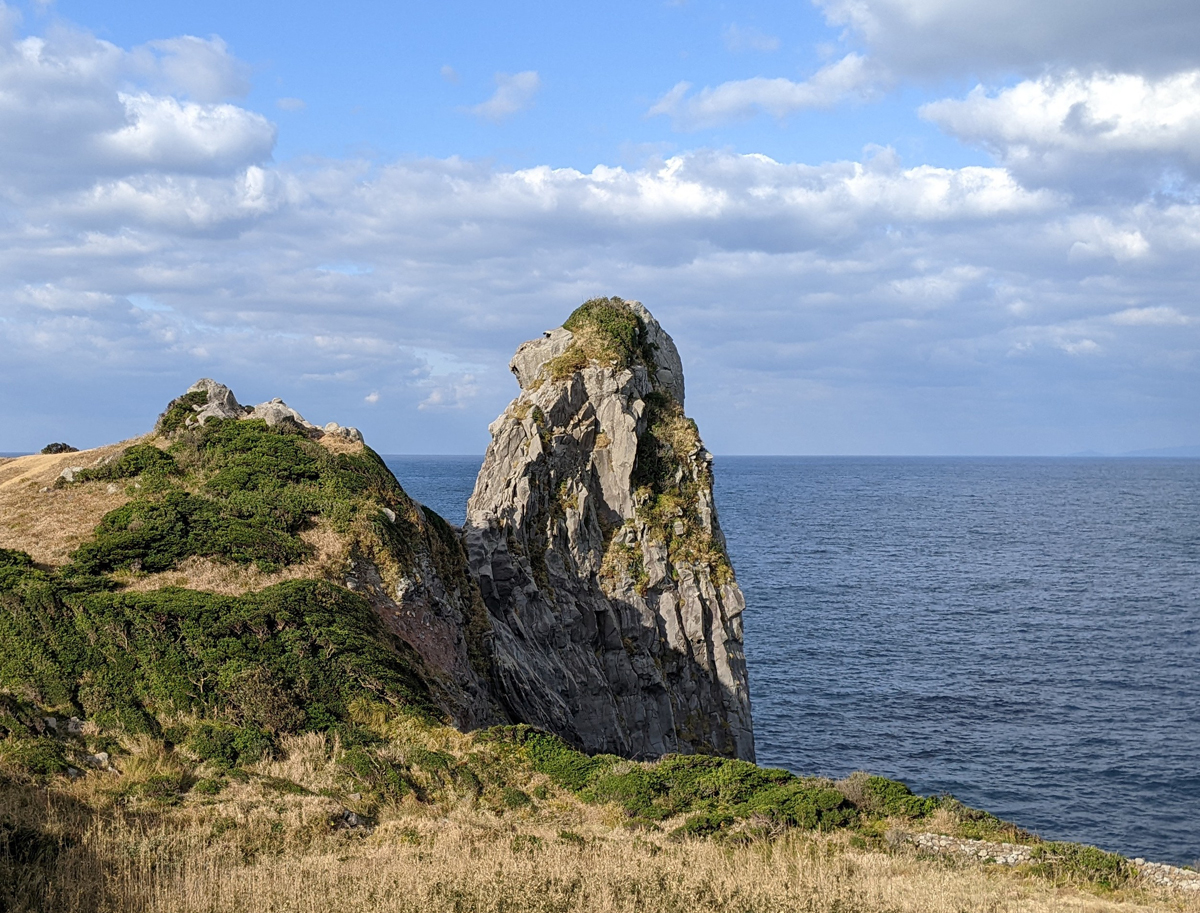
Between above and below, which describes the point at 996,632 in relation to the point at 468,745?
below

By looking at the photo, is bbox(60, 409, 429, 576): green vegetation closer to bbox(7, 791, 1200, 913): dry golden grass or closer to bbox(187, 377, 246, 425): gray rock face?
bbox(187, 377, 246, 425): gray rock face

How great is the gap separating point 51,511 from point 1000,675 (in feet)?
186

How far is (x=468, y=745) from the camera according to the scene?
23438 mm

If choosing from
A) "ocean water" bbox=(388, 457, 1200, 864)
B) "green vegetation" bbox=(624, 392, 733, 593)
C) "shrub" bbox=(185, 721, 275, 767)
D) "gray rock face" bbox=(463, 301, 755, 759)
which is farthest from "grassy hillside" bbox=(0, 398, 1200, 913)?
"ocean water" bbox=(388, 457, 1200, 864)

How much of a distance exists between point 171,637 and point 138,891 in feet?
36.1

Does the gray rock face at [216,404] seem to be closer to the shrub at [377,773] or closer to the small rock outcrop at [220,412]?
the small rock outcrop at [220,412]

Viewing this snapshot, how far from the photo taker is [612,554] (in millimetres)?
45656

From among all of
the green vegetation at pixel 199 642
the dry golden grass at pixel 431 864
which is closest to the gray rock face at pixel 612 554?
the green vegetation at pixel 199 642

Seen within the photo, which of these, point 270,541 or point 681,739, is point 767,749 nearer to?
point 681,739

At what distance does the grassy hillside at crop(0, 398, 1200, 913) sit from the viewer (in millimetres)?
15359

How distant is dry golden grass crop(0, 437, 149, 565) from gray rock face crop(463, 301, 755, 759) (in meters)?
14.0

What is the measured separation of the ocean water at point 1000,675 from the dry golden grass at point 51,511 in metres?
34.8

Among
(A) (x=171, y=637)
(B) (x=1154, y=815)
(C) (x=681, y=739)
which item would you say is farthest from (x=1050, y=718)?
(A) (x=171, y=637)

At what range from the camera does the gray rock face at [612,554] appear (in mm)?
40719
